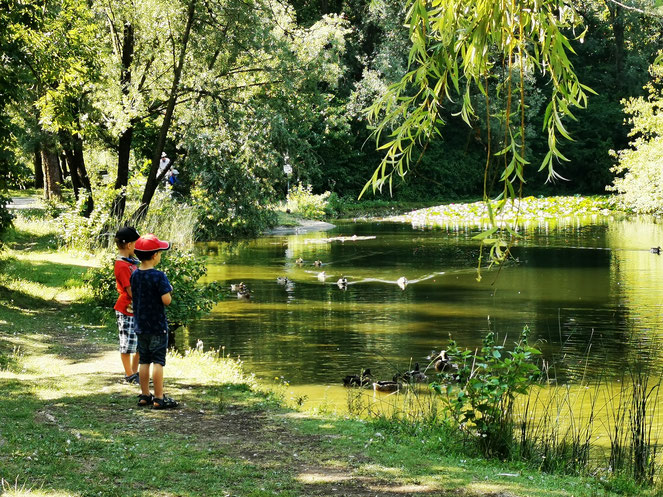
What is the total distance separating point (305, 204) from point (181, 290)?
95.6ft

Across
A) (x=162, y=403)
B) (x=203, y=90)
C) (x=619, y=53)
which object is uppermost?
(x=619, y=53)

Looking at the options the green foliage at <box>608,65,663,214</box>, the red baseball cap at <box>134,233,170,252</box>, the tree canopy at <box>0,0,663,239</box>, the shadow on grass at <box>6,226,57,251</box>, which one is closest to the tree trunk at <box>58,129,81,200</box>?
the tree canopy at <box>0,0,663,239</box>

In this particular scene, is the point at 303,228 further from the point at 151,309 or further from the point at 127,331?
the point at 151,309

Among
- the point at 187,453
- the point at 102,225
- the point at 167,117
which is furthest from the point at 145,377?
the point at 167,117

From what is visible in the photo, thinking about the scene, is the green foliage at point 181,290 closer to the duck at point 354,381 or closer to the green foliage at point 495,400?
the duck at point 354,381

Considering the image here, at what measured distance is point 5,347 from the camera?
374 inches

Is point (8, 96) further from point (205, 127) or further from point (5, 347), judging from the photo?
point (205, 127)

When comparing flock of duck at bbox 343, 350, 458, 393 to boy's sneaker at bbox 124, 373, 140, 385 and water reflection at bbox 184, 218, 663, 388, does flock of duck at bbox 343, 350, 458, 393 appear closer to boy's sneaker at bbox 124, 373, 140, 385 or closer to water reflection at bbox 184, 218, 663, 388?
water reflection at bbox 184, 218, 663, 388

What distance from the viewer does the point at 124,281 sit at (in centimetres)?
764

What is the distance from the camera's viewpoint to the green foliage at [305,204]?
4028cm

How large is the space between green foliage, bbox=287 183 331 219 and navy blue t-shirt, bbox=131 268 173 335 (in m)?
32.8

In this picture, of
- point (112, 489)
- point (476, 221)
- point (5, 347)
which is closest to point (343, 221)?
point (476, 221)

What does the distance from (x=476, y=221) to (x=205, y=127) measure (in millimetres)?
24577

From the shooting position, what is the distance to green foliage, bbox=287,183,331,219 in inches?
1586
